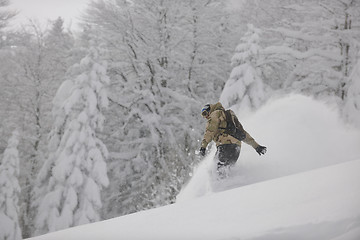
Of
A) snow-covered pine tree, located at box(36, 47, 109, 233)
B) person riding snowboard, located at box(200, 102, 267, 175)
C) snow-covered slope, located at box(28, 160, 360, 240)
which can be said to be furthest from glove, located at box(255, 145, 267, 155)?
snow-covered pine tree, located at box(36, 47, 109, 233)

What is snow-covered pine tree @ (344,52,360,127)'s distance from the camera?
10565mm

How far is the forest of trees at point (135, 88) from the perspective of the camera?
41.0 ft

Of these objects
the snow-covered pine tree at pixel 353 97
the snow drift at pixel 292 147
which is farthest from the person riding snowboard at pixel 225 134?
the snow-covered pine tree at pixel 353 97

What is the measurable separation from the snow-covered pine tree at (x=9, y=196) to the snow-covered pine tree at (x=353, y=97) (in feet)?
45.1

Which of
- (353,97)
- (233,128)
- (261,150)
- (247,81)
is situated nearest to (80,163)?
(247,81)

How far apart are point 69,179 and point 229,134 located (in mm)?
8905

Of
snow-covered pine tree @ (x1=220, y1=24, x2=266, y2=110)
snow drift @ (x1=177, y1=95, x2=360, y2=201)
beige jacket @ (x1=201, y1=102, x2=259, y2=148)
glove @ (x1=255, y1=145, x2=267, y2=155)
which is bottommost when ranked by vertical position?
snow-covered pine tree @ (x1=220, y1=24, x2=266, y2=110)

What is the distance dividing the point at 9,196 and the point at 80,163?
362 centimetres

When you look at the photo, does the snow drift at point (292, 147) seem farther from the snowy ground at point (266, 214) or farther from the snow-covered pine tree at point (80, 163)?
the snow-covered pine tree at point (80, 163)

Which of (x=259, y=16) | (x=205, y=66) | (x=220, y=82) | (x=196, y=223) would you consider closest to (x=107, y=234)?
(x=196, y=223)

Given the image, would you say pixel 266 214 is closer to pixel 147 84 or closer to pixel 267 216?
pixel 267 216

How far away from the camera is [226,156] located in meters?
6.07

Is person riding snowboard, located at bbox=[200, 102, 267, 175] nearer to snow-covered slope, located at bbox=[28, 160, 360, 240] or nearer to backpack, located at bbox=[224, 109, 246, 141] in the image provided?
backpack, located at bbox=[224, 109, 246, 141]

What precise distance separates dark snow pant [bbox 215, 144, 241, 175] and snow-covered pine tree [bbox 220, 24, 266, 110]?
637cm
